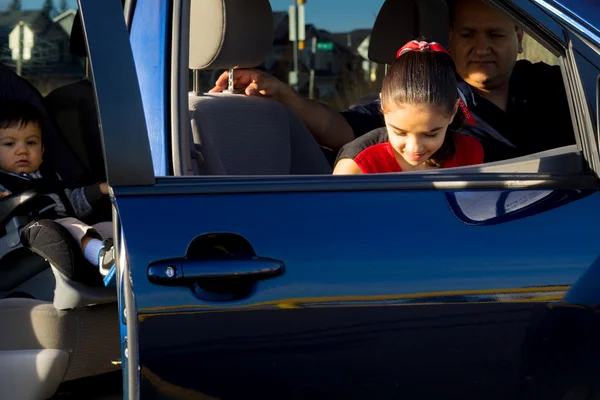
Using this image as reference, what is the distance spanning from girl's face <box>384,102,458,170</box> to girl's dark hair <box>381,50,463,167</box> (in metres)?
0.01

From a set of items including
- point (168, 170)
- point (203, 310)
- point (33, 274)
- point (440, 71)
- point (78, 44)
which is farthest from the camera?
point (78, 44)

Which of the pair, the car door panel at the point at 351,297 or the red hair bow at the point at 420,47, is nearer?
the car door panel at the point at 351,297

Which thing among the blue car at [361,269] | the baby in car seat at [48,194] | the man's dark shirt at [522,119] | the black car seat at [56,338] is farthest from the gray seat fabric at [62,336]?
the blue car at [361,269]

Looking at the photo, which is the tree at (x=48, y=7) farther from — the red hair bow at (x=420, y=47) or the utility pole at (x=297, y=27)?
the red hair bow at (x=420, y=47)

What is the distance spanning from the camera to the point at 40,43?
3.73 metres

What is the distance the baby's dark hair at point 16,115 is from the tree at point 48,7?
0.33 m

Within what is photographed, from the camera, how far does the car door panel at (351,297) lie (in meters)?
1.79

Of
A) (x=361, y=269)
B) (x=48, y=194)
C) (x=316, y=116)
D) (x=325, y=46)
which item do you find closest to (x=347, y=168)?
(x=361, y=269)

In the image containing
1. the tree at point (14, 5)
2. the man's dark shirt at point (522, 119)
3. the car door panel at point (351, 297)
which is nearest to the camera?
the car door panel at point (351, 297)

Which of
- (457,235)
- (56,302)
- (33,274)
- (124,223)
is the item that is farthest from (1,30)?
(457,235)

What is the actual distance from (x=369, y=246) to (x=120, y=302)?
1.54 ft

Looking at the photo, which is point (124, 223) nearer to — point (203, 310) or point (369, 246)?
point (203, 310)

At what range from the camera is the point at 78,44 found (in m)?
3.84

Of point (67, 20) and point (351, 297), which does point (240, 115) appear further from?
point (351, 297)
